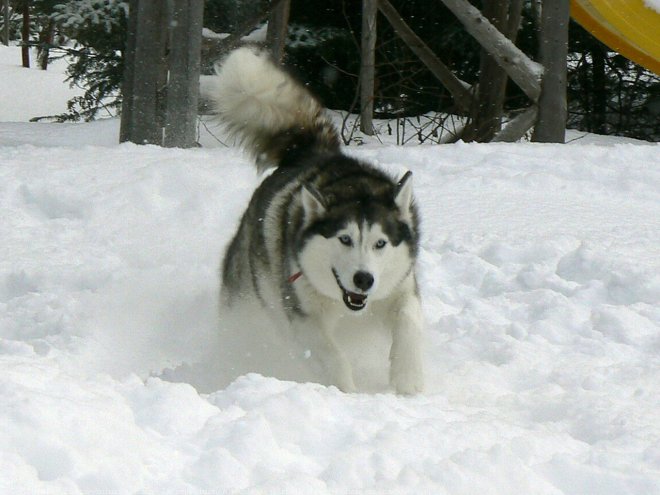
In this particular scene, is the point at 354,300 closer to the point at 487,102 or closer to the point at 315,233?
the point at 315,233

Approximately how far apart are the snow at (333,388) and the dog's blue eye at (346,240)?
0.70m

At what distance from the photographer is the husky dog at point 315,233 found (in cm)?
412

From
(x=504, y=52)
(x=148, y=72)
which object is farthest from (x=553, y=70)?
(x=148, y=72)

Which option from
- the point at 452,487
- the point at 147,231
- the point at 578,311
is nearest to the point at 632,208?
the point at 578,311

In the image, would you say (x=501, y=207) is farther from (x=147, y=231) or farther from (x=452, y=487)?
(x=452, y=487)

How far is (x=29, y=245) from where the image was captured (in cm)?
604

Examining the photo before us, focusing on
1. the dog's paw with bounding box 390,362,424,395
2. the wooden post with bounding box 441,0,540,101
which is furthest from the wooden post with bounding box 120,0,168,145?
the dog's paw with bounding box 390,362,424,395

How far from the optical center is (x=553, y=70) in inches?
345

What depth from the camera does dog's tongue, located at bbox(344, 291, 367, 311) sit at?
4.05 meters

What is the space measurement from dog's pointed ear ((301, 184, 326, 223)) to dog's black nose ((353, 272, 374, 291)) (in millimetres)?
450

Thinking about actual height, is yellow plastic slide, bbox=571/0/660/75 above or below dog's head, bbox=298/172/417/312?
above

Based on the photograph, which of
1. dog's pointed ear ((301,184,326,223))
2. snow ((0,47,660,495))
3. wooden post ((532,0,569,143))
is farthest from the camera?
wooden post ((532,0,569,143))

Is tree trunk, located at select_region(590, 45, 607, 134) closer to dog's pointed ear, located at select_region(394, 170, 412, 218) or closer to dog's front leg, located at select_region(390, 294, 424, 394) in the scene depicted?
dog's pointed ear, located at select_region(394, 170, 412, 218)

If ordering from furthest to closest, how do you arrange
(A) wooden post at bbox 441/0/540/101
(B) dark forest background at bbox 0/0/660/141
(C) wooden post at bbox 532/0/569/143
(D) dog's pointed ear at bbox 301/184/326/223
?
(B) dark forest background at bbox 0/0/660/141
(A) wooden post at bbox 441/0/540/101
(C) wooden post at bbox 532/0/569/143
(D) dog's pointed ear at bbox 301/184/326/223
